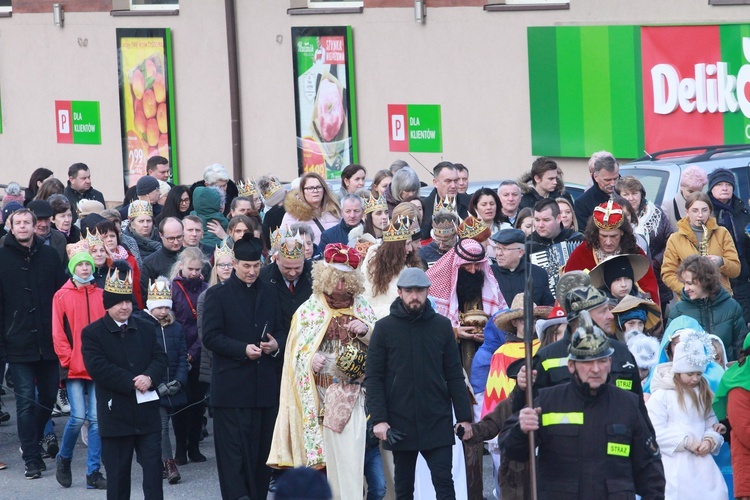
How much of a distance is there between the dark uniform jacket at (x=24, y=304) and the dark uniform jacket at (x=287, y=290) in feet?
6.66

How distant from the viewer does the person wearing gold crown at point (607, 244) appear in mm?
10000

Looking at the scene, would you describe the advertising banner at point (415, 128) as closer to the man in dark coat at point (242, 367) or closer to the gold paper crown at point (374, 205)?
the gold paper crown at point (374, 205)

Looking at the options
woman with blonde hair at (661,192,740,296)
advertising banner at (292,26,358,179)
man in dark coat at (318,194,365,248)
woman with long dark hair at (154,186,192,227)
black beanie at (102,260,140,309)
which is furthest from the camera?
advertising banner at (292,26,358,179)

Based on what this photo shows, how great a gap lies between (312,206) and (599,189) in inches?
102

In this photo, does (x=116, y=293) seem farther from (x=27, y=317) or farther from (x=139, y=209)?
(x=139, y=209)

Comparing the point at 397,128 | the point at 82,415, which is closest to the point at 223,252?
the point at 82,415

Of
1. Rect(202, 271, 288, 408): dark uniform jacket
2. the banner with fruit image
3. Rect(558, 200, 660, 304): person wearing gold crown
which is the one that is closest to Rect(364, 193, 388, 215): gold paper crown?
Rect(558, 200, 660, 304): person wearing gold crown

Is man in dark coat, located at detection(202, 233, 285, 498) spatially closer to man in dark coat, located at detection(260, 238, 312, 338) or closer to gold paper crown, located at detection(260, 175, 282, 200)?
man in dark coat, located at detection(260, 238, 312, 338)

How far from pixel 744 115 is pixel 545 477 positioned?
10.8 m

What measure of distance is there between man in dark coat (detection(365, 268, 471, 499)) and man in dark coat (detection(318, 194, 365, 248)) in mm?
3528

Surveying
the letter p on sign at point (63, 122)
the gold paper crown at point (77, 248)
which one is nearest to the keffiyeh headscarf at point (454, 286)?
the gold paper crown at point (77, 248)

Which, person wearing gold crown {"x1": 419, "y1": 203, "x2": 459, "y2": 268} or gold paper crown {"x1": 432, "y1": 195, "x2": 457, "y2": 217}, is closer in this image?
person wearing gold crown {"x1": 419, "y1": 203, "x2": 459, "y2": 268}

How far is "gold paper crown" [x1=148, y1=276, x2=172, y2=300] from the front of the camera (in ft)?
35.5

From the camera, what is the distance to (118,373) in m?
9.30
